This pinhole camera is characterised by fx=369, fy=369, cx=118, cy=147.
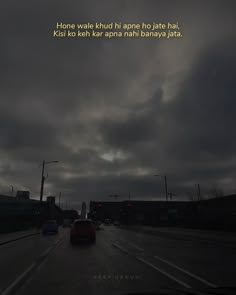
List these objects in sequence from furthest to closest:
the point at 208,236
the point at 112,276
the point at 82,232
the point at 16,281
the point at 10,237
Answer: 1. the point at 208,236
2. the point at 10,237
3. the point at 82,232
4. the point at 112,276
5. the point at 16,281

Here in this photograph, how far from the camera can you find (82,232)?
28.7 meters

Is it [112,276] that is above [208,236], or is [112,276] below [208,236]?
below

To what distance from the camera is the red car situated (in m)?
28.5

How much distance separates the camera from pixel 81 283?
9914 millimetres

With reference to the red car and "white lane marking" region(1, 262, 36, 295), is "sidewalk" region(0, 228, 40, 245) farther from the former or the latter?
"white lane marking" region(1, 262, 36, 295)

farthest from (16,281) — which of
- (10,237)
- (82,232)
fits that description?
(10,237)

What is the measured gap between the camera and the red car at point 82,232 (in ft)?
93.5

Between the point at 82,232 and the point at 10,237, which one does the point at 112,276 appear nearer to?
the point at 82,232

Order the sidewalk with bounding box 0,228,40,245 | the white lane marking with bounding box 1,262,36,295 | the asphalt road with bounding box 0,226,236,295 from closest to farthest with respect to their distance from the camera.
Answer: the white lane marking with bounding box 1,262,36,295 → the asphalt road with bounding box 0,226,236,295 → the sidewalk with bounding box 0,228,40,245

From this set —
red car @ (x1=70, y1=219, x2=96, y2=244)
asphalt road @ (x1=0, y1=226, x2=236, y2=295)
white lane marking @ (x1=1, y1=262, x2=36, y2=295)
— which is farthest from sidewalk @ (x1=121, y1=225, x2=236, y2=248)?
white lane marking @ (x1=1, y1=262, x2=36, y2=295)

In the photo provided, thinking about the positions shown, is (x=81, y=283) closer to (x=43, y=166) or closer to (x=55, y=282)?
(x=55, y=282)

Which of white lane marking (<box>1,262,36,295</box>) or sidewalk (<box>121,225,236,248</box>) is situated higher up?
sidewalk (<box>121,225,236,248</box>)

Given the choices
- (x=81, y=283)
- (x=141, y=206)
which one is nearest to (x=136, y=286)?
(x=81, y=283)

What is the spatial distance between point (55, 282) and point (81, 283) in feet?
2.53
